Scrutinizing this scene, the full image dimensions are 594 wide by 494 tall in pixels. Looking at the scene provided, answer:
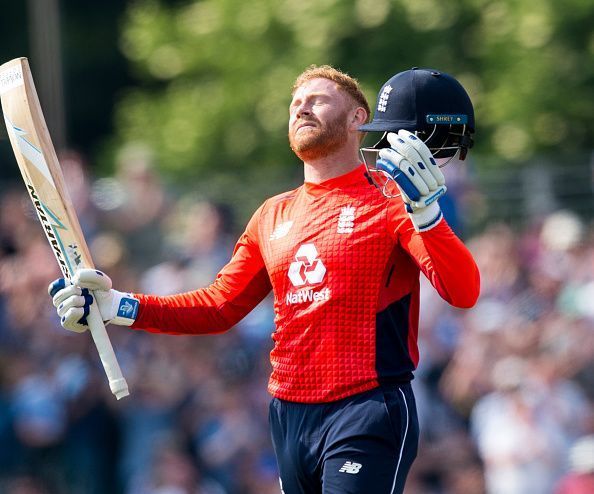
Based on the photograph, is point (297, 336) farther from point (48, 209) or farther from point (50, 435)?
point (50, 435)

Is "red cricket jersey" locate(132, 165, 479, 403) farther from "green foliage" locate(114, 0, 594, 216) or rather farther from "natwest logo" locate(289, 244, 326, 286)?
"green foliage" locate(114, 0, 594, 216)

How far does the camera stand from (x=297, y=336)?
17.0 feet

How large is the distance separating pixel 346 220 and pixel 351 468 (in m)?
0.96

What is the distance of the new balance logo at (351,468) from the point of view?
4953mm

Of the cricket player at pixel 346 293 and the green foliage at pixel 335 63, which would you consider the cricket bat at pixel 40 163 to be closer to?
the cricket player at pixel 346 293

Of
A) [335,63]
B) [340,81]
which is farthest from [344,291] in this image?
[335,63]

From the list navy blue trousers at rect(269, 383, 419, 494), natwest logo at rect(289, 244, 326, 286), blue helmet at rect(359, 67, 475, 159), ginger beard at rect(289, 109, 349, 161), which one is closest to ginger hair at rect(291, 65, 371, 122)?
ginger beard at rect(289, 109, 349, 161)

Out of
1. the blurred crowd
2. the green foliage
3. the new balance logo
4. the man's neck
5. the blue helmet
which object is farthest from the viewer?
the green foliage

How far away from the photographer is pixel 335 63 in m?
16.5

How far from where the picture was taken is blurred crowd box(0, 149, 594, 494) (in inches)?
377

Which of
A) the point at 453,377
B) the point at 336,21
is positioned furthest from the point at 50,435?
the point at 336,21

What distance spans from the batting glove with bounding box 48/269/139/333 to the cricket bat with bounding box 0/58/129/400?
152 millimetres

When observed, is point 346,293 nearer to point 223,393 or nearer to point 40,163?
point 40,163

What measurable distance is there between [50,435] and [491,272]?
3.73 metres
